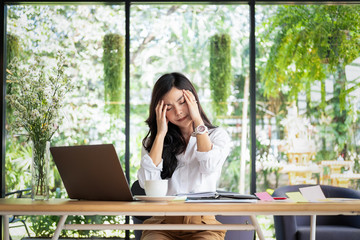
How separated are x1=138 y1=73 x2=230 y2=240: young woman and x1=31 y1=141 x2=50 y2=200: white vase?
50 centimetres

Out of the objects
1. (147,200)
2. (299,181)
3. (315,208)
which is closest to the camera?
(315,208)

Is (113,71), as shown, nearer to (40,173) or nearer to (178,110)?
(178,110)

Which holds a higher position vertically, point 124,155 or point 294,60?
point 294,60

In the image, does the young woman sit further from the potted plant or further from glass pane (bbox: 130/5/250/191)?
glass pane (bbox: 130/5/250/191)

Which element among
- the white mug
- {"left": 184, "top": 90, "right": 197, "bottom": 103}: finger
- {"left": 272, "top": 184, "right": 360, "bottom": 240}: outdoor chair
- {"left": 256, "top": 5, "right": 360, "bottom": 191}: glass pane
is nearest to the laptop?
the white mug

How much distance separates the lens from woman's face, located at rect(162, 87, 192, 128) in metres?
2.69

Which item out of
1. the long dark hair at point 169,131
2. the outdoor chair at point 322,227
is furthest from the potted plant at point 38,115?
the outdoor chair at point 322,227

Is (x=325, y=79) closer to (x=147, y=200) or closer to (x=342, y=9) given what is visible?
(x=342, y=9)

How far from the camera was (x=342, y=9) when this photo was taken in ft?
16.7

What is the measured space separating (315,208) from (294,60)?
334 cm

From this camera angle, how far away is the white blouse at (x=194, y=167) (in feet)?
8.46

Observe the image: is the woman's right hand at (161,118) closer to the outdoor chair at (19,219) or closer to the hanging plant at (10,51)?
the outdoor chair at (19,219)

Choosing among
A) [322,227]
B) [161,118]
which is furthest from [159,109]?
[322,227]

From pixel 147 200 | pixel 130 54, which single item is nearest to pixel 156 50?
pixel 130 54
